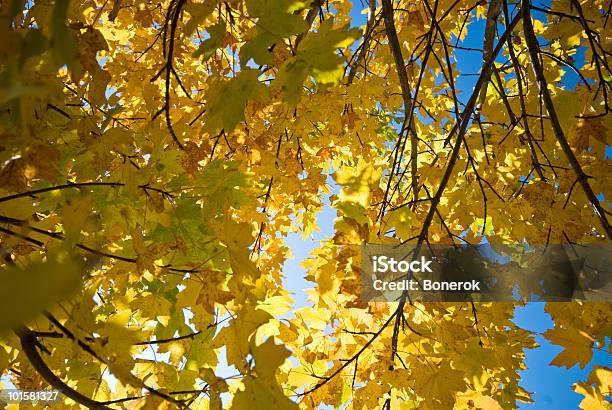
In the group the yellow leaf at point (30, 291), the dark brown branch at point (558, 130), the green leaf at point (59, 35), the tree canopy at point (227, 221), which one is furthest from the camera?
the dark brown branch at point (558, 130)

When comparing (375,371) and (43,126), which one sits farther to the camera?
(375,371)

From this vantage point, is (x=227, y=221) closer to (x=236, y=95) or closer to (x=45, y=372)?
(x=236, y=95)

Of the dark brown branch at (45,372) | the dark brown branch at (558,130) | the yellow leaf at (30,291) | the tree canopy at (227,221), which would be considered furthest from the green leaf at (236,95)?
the dark brown branch at (558,130)

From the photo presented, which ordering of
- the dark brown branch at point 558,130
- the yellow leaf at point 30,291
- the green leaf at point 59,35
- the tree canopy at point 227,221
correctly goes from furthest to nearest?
the dark brown branch at point 558,130, the tree canopy at point 227,221, the green leaf at point 59,35, the yellow leaf at point 30,291

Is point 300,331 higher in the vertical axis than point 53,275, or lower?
higher

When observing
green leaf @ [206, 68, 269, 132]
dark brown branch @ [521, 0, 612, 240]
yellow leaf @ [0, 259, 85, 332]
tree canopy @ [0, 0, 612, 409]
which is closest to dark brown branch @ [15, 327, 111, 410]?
tree canopy @ [0, 0, 612, 409]

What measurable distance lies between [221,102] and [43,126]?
572mm

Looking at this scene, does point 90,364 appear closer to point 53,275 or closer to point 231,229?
point 231,229

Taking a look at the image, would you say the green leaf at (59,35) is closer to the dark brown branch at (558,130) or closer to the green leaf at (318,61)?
the green leaf at (318,61)

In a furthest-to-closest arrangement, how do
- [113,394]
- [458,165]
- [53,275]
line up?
[458,165] < [113,394] < [53,275]

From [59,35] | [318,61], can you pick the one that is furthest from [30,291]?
[318,61]

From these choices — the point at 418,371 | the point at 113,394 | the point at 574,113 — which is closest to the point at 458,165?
the point at 574,113

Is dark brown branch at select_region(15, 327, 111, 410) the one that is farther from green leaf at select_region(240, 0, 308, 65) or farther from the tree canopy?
green leaf at select_region(240, 0, 308, 65)

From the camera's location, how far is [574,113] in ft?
5.79
